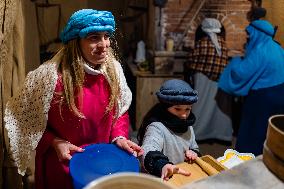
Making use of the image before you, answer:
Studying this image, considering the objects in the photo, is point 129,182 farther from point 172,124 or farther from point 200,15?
point 200,15

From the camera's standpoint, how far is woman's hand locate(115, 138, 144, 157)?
179 cm

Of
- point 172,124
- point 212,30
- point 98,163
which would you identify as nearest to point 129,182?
point 98,163

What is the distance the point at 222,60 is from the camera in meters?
4.88

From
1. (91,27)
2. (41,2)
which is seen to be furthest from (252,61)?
(41,2)

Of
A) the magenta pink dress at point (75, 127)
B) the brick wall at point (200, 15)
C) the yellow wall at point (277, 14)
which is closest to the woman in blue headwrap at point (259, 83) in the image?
the yellow wall at point (277, 14)

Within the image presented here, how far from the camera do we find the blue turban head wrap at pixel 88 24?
186 centimetres

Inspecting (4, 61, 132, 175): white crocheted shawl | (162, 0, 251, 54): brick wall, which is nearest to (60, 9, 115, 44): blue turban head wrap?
(4, 61, 132, 175): white crocheted shawl

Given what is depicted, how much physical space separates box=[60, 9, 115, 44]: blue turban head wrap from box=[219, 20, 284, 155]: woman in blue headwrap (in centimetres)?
282

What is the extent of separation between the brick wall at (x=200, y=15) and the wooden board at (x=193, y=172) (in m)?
3.95

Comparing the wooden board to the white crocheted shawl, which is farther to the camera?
the white crocheted shawl

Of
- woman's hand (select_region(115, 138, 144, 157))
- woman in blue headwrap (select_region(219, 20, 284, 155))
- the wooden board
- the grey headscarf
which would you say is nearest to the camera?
the wooden board

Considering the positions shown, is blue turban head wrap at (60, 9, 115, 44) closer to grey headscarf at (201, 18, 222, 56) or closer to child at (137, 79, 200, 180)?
child at (137, 79, 200, 180)

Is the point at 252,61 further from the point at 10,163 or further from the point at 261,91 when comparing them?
the point at 10,163

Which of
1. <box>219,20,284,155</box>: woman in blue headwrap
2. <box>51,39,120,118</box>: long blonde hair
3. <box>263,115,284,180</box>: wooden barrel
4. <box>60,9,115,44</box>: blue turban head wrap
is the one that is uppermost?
<box>60,9,115,44</box>: blue turban head wrap
